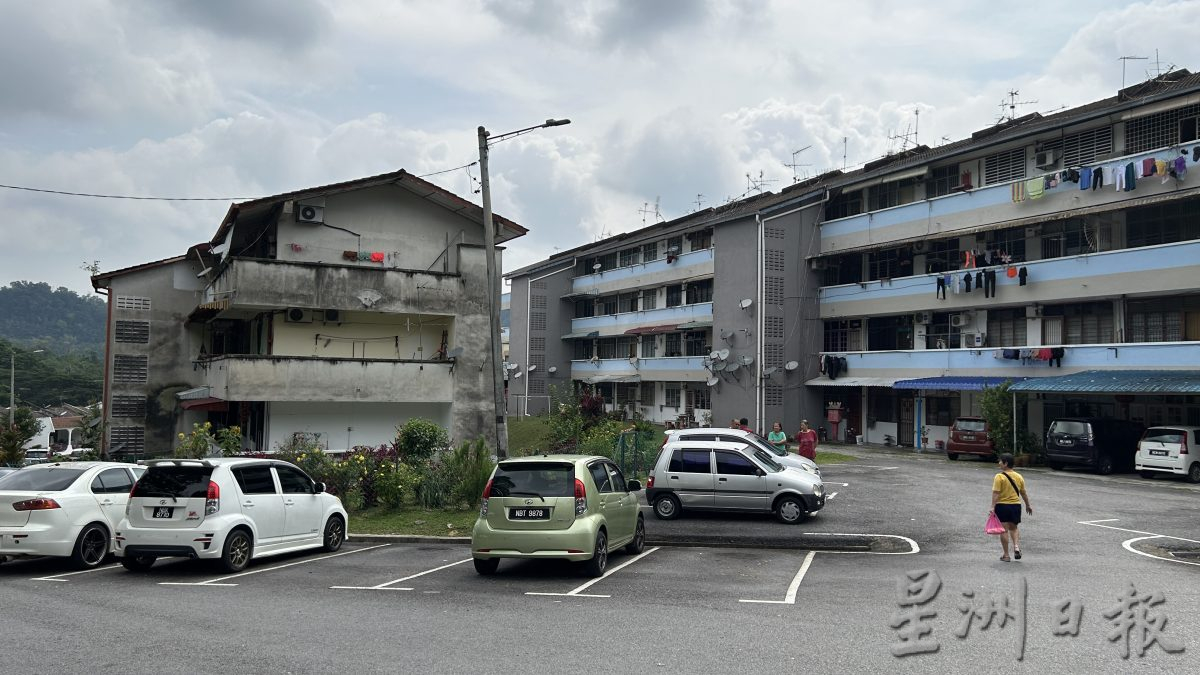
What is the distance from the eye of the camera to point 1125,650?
26.3 ft

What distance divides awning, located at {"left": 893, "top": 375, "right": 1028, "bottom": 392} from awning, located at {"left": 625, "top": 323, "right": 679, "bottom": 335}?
15528mm

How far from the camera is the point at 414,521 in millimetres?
18156

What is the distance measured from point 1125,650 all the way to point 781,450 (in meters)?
14.6

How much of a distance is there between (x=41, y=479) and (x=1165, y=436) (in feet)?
94.2

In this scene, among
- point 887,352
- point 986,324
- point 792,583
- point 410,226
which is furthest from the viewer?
point 887,352

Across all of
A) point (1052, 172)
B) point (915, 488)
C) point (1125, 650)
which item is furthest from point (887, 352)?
Answer: point (1125, 650)

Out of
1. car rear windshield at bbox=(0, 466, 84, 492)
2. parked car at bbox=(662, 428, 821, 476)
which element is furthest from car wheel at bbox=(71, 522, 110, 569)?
parked car at bbox=(662, 428, 821, 476)

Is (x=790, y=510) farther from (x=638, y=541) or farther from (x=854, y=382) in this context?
(x=854, y=382)

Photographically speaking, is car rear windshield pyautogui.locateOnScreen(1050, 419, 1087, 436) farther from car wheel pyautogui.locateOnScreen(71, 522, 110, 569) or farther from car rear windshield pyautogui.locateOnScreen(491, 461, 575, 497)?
car wheel pyautogui.locateOnScreen(71, 522, 110, 569)

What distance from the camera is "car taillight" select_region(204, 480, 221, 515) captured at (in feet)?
41.1

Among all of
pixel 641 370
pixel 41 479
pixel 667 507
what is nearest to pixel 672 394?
pixel 641 370

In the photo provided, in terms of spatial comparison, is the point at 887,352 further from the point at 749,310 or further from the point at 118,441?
the point at 118,441

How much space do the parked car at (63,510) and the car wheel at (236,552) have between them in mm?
2458

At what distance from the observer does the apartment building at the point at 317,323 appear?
2827 cm
